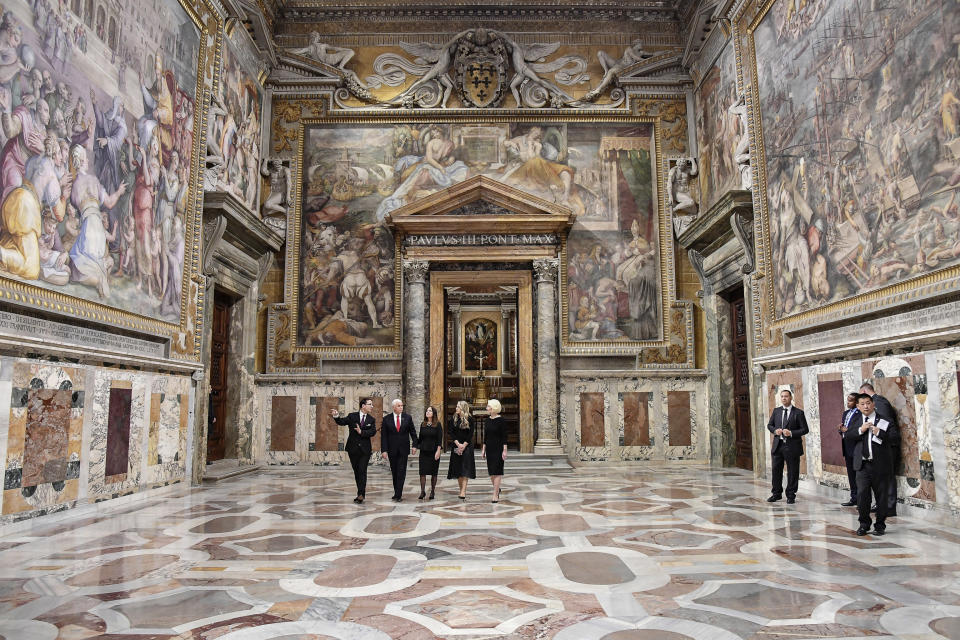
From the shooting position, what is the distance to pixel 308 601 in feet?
12.8

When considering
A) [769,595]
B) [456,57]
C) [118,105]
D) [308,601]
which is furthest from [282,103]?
[769,595]

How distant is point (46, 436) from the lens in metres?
6.73

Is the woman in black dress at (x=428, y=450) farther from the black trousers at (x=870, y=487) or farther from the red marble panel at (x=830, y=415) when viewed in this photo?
the red marble panel at (x=830, y=415)

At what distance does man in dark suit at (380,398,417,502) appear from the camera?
8.30 m

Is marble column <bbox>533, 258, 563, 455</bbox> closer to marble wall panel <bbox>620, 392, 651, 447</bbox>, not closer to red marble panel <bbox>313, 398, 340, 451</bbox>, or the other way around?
marble wall panel <bbox>620, 392, 651, 447</bbox>

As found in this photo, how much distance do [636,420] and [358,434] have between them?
23.0 feet

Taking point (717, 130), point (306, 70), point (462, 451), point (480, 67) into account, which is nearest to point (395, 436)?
point (462, 451)

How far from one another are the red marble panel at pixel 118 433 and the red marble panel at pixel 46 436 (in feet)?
2.72

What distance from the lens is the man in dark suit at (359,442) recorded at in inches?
323

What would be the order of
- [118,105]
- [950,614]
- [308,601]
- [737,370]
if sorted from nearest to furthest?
[950,614]
[308,601]
[118,105]
[737,370]

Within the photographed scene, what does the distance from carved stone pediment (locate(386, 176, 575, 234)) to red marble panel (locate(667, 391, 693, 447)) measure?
4.41 m

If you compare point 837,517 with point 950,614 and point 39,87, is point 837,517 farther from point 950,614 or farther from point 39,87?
point 39,87

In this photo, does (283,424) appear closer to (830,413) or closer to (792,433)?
(792,433)

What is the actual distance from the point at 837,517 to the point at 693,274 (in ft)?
25.6
